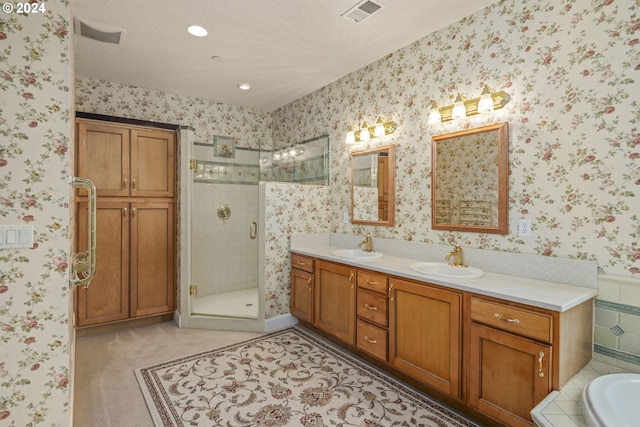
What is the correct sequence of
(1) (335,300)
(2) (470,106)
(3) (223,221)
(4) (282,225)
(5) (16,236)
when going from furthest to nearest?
(3) (223,221) → (4) (282,225) → (1) (335,300) → (2) (470,106) → (5) (16,236)

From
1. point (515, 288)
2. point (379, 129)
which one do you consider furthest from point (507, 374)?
point (379, 129)

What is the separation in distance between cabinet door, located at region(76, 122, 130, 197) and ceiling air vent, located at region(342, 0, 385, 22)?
8.06 ft

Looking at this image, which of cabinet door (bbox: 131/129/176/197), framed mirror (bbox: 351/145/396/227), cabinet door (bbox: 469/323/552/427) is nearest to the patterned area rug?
cabinet door (bbox: 469/323/552/427)

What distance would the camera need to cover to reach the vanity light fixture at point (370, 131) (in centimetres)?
301

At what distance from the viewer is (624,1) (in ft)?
5.68

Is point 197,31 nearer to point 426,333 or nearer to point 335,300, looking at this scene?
point 335,300

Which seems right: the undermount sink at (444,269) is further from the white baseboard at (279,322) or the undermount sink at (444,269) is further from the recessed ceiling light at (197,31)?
the recessed ceiling light at (197,31)

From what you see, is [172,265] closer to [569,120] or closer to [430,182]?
[430,182]

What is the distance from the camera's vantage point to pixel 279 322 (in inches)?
134

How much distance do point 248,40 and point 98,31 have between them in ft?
3.83

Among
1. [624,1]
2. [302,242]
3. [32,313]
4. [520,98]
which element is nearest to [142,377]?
[32,313]

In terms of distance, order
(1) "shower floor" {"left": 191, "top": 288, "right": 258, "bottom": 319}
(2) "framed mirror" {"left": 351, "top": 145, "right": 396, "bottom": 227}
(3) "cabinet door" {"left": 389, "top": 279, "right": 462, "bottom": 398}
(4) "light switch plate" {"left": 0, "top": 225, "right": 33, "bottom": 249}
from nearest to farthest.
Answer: (4) "light switch plate" {"left": 0, "top": 225, "right": 33, "bottom": 249}
(3) "cabinet door" {"left": 389, "top": 279, "right": 462, "bottom": 398}
(2) "framed mirror" {"left": 351, "top": 145, "right": 396, "bottom": 227}
(1) "shower floor" {"left": 191, "top": 288, "right": 258, "bottom": 319}

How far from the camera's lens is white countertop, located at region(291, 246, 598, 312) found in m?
1.61

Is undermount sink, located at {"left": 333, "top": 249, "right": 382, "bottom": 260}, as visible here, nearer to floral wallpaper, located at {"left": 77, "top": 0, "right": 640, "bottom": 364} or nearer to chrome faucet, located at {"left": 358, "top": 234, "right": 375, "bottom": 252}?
chrome faucet, located at {"left": 358, "top": 234, "right": 375, "bottom": 252}
